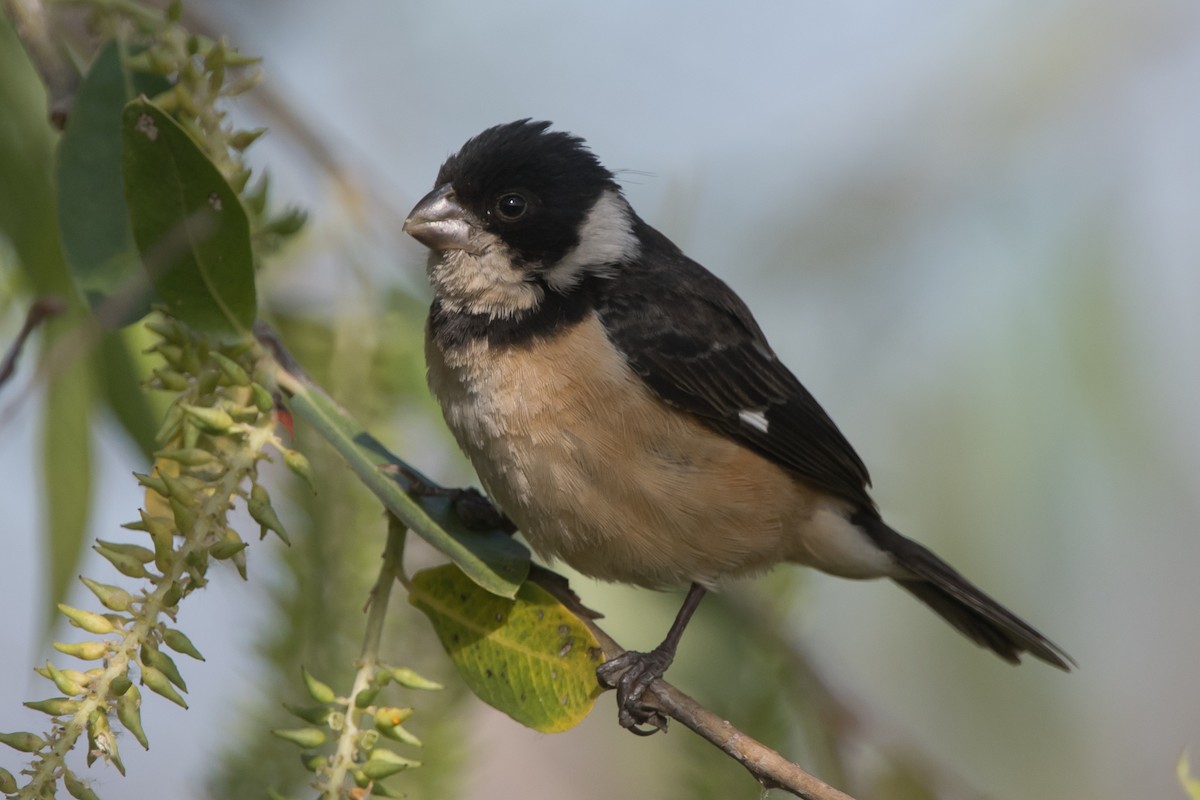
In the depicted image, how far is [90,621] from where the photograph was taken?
145cm

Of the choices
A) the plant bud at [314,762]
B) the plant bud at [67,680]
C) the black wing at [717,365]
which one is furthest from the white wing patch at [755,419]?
the plant bud at [67,680]

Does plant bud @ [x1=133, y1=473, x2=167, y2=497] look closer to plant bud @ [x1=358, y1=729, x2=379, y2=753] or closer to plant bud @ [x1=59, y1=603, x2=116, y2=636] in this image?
plant bud @ [x1=59, y1=603, x2=116, y2=636]

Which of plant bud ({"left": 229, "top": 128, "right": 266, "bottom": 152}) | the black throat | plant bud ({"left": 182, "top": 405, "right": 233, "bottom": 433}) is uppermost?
the black throat

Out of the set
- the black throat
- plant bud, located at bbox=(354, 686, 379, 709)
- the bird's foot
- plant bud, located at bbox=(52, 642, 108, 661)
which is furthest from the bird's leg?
plant bud, located at bbox=(52, 642, 108, 661)

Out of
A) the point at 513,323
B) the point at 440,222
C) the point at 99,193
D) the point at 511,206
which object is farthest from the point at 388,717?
the point at 511,206

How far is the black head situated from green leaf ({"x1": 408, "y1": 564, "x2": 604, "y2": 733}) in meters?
1.03

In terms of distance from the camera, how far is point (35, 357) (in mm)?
2484

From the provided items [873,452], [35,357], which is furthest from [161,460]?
[873,452]

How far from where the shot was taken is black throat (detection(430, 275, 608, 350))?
2.73m

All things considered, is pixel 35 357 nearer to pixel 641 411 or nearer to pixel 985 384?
pixel 641 411

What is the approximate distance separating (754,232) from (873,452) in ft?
2.60

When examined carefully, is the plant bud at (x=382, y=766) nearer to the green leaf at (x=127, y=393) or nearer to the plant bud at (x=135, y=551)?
the plant bud at (x=135, y=551)

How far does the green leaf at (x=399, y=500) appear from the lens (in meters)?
1.90

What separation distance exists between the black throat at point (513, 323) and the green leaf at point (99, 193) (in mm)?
819
